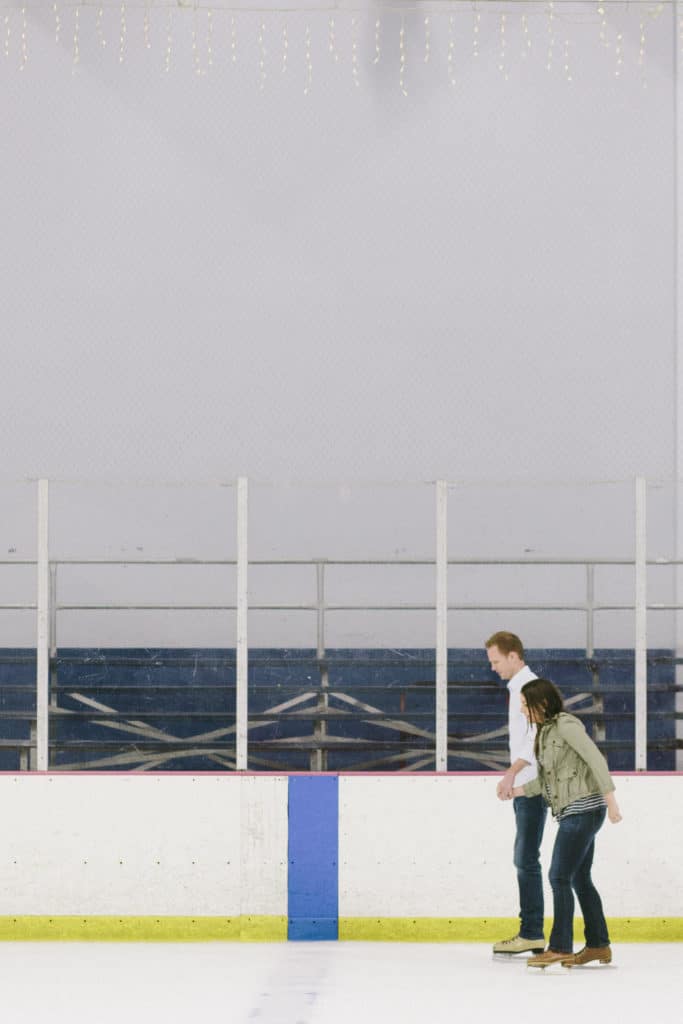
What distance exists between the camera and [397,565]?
952 centimetres

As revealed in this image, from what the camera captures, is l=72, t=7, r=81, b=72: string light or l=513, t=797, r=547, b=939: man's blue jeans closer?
l=513, t=797, r=547, b=939: man's blue jeans

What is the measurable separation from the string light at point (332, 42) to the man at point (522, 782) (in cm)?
467

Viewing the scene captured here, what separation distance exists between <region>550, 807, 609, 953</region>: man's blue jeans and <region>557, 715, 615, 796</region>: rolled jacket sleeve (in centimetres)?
11

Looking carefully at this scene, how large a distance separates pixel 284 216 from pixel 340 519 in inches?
70.1

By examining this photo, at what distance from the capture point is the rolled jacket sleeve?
605 cm

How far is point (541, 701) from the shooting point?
6.08 metres

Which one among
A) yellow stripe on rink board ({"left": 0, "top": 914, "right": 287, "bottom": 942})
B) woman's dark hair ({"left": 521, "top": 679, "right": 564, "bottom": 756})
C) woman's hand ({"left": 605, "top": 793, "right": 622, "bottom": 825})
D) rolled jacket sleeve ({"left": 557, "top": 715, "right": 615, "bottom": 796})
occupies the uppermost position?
woman's dark hair ({"left": 521, "top": 679, "right": 564, "bottom": 756})

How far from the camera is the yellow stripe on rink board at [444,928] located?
23.1 ft

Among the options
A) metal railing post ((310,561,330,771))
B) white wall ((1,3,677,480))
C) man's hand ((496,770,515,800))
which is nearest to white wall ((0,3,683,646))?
white wall ((1,3,677,480))

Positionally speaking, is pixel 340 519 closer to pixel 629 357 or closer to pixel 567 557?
pixel 567 557

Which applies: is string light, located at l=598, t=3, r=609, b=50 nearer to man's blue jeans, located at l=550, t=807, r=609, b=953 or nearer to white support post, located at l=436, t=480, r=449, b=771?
white support post, located at l=436, t=480, r=449, b=771

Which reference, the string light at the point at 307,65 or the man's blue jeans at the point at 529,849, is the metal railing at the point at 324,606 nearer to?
the man's blue jeans at the point at 529,849

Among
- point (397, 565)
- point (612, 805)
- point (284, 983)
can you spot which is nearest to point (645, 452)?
point (397, 565)

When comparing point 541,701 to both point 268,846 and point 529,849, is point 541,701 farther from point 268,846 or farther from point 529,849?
point 268,846
